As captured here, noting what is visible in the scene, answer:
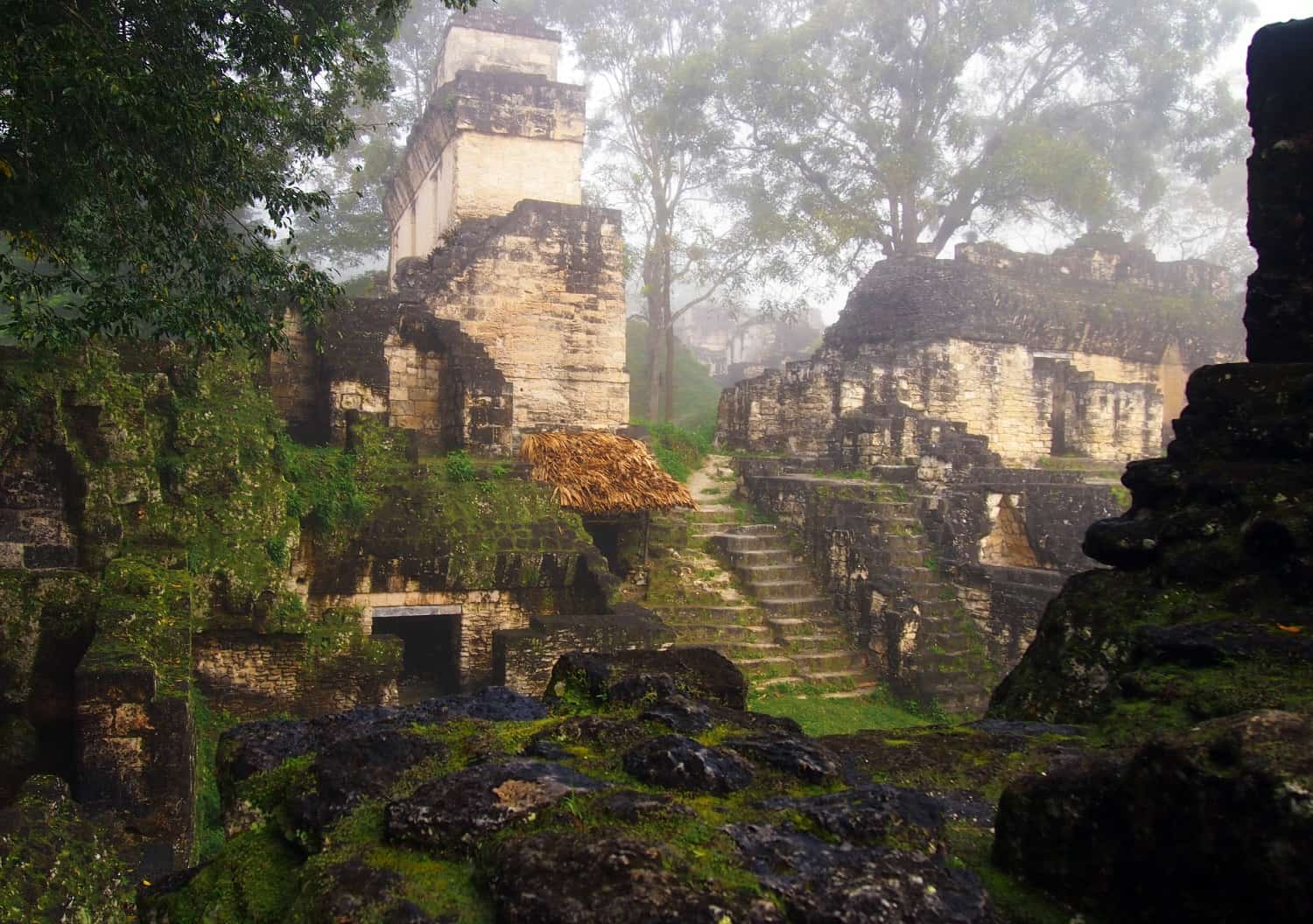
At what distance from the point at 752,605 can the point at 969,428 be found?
401 inches

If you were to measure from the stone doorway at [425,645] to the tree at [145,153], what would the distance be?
135 inches

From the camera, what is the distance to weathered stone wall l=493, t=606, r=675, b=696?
9047 mm

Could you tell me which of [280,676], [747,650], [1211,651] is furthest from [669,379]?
[1211,651]

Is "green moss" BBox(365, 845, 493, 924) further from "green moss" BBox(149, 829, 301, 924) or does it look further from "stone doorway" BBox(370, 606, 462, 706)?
"stone doorway" BBox(370, 606, 462, 706)

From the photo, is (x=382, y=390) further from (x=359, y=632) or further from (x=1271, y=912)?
(x=1271, y=912)

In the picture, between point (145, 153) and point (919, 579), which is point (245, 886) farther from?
point (919, 579)

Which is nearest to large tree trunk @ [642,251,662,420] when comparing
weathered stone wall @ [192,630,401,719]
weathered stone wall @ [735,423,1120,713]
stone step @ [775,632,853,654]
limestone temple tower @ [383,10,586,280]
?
limestone temple tower @ [383,10,586,280]

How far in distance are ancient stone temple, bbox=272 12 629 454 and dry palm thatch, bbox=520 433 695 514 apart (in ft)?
2.60

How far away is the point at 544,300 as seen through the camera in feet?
50.8

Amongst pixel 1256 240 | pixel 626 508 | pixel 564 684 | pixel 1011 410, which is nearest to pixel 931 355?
pixel 1011 410

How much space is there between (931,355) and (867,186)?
28.1 ft

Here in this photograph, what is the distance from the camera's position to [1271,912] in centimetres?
165

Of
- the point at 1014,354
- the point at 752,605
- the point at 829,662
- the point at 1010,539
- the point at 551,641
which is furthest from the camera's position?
the point at 1014,354

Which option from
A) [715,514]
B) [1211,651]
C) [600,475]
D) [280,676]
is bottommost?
[280,676]
